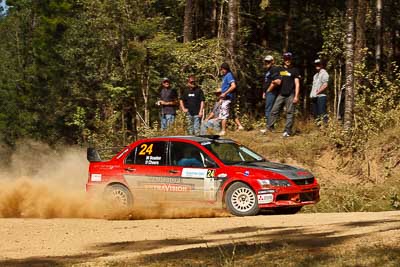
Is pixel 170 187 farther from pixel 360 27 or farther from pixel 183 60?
pixel 183 60

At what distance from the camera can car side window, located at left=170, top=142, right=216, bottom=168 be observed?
15.6 metres

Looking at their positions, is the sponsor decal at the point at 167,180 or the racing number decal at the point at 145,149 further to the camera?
the racing number decal at the point at 145,149

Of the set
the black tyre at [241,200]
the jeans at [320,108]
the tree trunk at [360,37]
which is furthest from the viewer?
the tree trunk at [360,37]

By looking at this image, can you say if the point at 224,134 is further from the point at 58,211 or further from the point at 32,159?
the point at 32,159

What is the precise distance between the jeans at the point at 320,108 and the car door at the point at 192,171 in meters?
5.68

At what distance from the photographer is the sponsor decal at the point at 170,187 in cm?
1548

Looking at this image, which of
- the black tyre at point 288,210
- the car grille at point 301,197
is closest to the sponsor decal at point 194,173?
the car grille at point 301,197

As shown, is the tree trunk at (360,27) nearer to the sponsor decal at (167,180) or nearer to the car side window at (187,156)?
the car side window at (187,156)

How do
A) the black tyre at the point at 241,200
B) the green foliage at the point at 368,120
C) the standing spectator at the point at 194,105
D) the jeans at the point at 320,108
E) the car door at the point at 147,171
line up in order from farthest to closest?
the standing spectator at the point at 194,105 → the jeans at the point at 320,108 → the green foliage at the point at 368,120 → the car door at the point at 147,171 → the black tyre at the point at 241,200

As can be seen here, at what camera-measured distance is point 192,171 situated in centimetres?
1553

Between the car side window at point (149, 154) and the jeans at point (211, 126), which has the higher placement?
the jeans at point (211, 126)

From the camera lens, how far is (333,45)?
1385 inches

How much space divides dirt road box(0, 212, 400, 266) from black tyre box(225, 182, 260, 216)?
49cm

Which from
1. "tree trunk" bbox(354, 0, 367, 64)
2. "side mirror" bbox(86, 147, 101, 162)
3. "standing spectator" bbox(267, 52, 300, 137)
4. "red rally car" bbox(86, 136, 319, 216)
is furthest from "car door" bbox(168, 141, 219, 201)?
"tree trunk" bbox(354, 0, 367, 64)
